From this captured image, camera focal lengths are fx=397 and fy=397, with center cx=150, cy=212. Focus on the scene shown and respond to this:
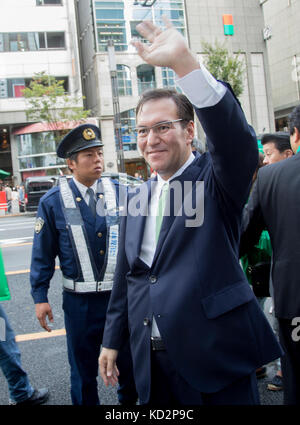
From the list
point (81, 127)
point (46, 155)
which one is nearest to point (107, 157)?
point (46, 155)

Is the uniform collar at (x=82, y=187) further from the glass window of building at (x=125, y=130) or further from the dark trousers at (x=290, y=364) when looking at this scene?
the glass window of building at (x=125, y=130)

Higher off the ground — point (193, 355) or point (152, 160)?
point (152, 160)

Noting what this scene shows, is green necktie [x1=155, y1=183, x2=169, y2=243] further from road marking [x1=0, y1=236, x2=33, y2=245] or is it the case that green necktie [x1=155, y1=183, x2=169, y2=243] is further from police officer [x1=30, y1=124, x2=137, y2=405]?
road marking [x1=0, y1=236, x2=33, y2=245]

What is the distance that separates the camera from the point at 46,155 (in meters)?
28.6

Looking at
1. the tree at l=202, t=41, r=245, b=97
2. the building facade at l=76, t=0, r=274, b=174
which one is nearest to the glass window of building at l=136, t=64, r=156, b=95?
the building facade at l=76, t=0, r=274, b=174

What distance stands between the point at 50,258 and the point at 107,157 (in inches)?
1096

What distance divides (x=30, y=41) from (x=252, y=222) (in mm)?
28630

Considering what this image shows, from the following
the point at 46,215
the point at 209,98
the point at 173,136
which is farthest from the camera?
the point at 46,215

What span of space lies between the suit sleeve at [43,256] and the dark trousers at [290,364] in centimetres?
151

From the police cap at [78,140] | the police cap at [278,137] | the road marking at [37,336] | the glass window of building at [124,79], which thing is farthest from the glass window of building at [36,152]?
the police cap at [78,140]

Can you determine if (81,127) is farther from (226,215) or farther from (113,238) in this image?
(226,215)

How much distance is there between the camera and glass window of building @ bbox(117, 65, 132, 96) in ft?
88.1

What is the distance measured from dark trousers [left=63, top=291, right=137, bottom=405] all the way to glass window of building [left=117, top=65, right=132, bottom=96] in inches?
992
